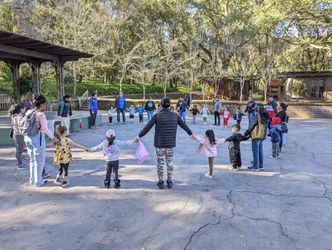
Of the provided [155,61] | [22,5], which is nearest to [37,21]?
[22,5]

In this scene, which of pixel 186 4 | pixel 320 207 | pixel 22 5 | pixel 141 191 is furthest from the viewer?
pixel 186 4

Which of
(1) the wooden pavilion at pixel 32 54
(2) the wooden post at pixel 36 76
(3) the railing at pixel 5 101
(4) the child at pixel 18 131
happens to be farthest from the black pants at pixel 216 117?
(3) the railing at pixel 5 101

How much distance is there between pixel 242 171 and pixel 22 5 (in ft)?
74.5

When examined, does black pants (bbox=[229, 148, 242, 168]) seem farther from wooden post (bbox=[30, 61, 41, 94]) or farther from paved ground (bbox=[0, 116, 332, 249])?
wooden post (bbox=[30, 61, 41, 94])

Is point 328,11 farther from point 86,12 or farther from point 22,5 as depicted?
point 22,5

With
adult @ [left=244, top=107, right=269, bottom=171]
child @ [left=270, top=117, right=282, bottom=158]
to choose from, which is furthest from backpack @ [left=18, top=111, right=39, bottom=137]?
child @ [left=270, top=117, right=282, bottom=158]

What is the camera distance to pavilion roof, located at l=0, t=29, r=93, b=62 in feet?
34.7

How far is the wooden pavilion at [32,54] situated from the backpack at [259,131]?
7686 mm

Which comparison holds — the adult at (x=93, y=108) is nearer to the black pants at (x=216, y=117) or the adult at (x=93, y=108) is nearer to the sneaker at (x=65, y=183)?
the black pants at (x=216, y=117)

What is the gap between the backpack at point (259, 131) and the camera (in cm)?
717

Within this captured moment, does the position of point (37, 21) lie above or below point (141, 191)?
above

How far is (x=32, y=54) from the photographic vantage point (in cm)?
1316

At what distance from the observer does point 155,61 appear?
30641 millimetres

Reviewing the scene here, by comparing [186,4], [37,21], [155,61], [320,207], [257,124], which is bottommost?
[320,207]
